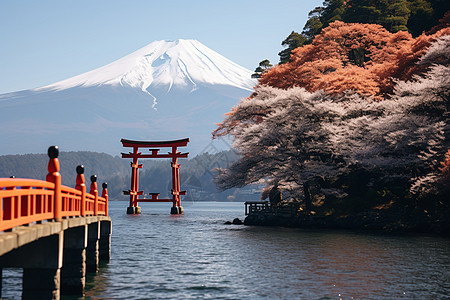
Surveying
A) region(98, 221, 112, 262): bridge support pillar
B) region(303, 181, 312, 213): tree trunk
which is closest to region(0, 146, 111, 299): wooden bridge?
region(98, 221, 112, 262): bridge support pillar

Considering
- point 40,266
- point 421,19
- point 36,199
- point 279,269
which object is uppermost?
point 421,19

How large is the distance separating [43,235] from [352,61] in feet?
167

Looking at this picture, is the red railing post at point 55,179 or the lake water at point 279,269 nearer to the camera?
the red railing post at point 55,179

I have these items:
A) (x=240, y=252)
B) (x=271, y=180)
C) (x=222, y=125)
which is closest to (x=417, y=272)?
(x=240, y=252)

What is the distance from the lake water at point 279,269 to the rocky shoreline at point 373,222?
303 cm

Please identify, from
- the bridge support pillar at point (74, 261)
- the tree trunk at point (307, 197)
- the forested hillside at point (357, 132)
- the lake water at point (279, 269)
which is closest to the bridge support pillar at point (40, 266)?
the bridge support pillar at point (74, 261)

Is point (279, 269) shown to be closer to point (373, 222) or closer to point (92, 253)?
point (92, 253)

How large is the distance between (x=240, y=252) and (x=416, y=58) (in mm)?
22711

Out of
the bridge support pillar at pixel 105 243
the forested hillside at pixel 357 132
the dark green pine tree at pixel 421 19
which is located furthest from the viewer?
the dark green pine tree at pixel 421 19

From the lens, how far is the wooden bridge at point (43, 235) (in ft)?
27.6

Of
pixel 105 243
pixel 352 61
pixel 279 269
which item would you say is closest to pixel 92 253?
pixel 105 243

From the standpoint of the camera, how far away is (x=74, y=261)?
48.1 feet

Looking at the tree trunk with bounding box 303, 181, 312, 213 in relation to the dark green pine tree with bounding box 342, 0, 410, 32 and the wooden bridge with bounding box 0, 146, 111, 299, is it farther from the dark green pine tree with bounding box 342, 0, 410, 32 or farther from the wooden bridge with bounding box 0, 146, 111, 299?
the wooden bridge with bounding box 0, 146, 111, 299

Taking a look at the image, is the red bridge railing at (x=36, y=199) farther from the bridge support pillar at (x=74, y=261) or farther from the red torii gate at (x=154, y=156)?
the red torii gate at (x=154, y=156)
